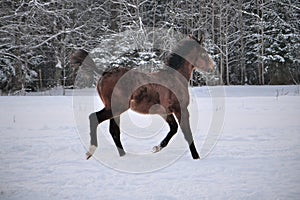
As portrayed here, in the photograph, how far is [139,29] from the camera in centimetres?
1981

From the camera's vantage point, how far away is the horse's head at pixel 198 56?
468cm

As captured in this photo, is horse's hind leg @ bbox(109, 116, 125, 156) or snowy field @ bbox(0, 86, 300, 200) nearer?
snowy field @ bbox(0, 86, 300, 200)

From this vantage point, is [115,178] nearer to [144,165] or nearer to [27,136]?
[144,165]

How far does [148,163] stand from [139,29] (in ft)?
54.9

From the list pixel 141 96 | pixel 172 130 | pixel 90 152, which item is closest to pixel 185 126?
pixel 172 130

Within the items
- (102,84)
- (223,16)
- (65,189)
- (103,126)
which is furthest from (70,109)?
(223,16)

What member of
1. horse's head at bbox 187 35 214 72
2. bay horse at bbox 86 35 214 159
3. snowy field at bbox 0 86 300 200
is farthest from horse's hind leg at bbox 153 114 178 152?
horse's head at bbox 187 35 214 72

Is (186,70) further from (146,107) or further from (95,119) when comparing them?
(95,119)

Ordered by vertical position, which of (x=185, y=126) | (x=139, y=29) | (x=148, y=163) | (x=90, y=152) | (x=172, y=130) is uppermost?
(x=139, y=29)

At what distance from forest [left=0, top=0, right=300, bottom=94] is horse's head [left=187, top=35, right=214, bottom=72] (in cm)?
1378

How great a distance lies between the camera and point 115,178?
3359 mm

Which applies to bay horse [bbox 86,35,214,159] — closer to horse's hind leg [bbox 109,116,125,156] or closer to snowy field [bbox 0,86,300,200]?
horse's hind leg [bbox 109,116,125,156]

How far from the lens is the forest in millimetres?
19312

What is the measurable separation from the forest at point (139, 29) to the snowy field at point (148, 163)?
500 inches
